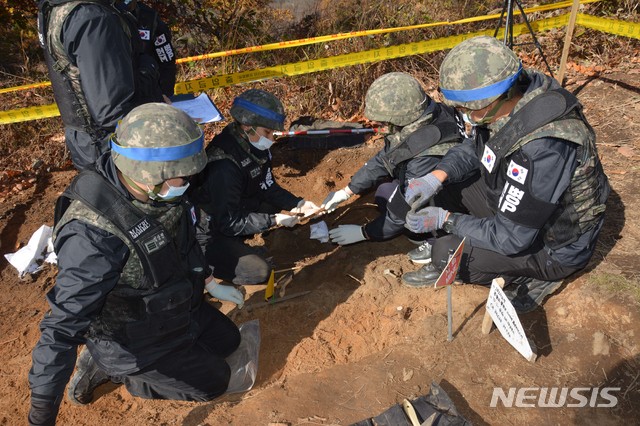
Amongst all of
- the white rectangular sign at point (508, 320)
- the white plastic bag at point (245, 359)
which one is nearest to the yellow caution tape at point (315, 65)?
the white plastic bag at point (245, 359)

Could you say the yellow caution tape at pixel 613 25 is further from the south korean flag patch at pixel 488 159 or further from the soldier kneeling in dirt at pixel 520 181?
the south korean flag patch at pixel 488 159

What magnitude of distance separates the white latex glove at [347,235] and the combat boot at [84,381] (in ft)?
7.45

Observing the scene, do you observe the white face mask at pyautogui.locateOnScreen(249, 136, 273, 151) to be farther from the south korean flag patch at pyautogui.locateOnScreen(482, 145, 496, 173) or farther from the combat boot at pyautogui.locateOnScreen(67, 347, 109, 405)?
the combat boot at pyautogui.locateOnScreen(67, 347, 109, 405)

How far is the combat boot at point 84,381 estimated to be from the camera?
379 cm

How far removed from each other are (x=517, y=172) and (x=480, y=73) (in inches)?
26.3

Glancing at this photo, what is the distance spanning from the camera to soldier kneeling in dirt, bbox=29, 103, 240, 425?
103 inches

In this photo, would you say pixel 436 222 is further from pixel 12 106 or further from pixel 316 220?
pixel 12 106

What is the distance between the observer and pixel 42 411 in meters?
2.68

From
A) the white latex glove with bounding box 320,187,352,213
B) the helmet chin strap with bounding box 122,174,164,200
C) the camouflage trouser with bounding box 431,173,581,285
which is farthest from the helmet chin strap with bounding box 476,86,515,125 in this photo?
the helmet chin strap with bounding box 122,174,164,200

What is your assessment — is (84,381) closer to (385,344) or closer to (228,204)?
(228,204)

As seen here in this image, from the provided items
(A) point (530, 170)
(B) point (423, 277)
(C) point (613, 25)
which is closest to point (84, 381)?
(B) point (423, 277)

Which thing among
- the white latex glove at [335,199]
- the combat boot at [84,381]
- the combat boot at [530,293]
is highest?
the combat boot at [530,293]

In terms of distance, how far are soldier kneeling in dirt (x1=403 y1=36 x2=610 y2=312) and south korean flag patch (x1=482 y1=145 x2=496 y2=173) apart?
0.01 m

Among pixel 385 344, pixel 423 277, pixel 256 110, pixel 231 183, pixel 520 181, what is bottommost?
pixel 385 344
